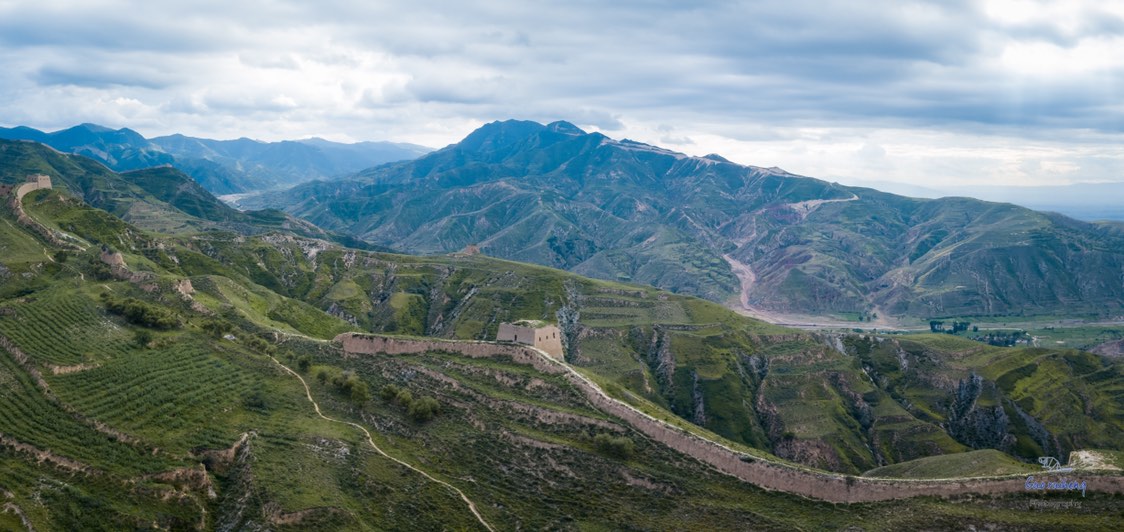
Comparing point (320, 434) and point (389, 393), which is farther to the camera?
point (389, 393)

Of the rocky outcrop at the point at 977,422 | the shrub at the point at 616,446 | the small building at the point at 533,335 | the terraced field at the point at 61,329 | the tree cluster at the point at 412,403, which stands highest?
the terraced field at the point at 61,329

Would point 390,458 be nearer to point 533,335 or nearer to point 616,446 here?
point 616,446

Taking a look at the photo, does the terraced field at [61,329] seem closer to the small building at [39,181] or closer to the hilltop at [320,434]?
the hilltop at [320,434]

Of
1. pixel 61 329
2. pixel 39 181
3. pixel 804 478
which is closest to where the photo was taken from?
pixel 804 478

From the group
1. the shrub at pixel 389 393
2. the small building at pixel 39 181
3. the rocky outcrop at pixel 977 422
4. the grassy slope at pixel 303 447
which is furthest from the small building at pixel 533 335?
the small building at pixel 39 181

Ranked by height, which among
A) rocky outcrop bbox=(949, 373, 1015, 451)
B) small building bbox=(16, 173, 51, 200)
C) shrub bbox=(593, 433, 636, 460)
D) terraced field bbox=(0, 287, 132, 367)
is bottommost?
rocky outcrop bbox=(949, 373, 1015, 451)

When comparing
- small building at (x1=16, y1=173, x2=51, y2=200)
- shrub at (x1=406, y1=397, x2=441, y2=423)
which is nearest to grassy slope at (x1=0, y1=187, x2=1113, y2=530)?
shrub at (x1=406, y1=397, x2=441, y2=423)

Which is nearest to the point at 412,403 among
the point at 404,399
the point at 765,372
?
the point at 404,399

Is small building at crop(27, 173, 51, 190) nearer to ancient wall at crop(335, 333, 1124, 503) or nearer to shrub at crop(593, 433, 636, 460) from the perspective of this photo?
ancient wall at crop(335, 333, 1124, 503)

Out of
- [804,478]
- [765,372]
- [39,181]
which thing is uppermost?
[39,181]
